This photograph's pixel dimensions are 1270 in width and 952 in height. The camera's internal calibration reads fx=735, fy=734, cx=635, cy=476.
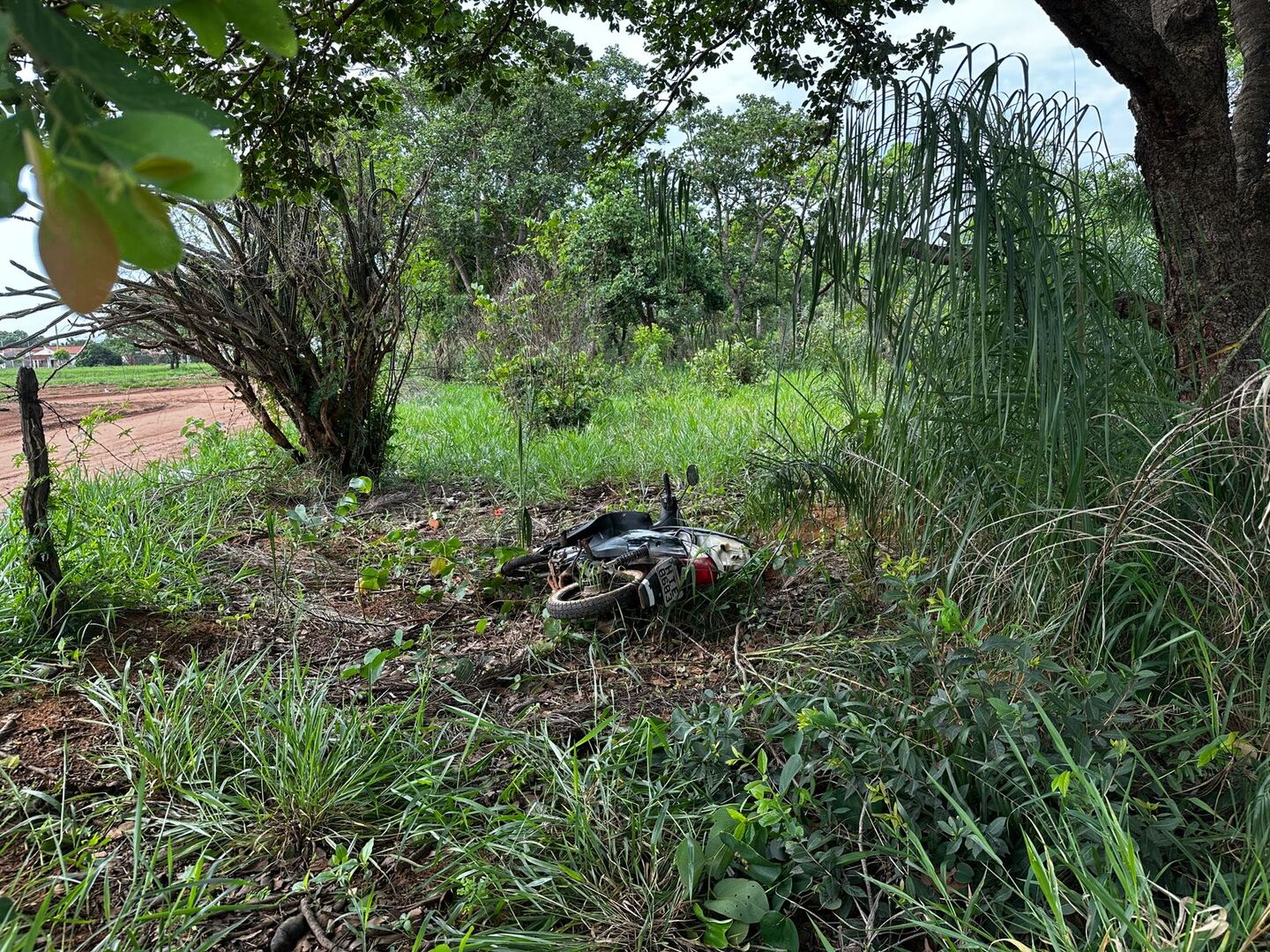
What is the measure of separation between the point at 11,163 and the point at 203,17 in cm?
13

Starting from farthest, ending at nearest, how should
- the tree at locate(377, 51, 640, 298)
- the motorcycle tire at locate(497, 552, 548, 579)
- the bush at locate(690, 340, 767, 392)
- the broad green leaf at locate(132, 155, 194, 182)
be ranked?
the tree at locate(377, 51, 640, 298), the bush at locate(690, 340, 767, 392), the motorcycle tire at locate(497, 552, 548, 579), the broad green leaf at locate(132, 155, 194, 182)

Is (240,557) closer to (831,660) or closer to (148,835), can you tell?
(148,835)

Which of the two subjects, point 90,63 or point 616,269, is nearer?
point 90,63

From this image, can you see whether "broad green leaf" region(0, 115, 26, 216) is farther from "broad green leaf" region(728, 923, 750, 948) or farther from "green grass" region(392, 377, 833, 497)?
"green grass" region(392, 377, 833, 497)

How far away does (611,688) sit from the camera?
224 cm

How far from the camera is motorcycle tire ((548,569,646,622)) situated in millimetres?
2447

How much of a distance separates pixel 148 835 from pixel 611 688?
46.7 inches

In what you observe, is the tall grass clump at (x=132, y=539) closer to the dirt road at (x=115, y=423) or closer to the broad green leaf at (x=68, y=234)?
the dirt road at (x=115, y=423)

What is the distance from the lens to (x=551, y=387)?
6691 mm

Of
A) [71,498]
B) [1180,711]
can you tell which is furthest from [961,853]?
[71,498]

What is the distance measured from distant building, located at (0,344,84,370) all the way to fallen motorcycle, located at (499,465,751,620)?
7.16 ft

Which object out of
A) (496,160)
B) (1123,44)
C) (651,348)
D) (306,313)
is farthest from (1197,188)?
(496,160)

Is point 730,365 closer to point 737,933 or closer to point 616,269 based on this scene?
point 616,269

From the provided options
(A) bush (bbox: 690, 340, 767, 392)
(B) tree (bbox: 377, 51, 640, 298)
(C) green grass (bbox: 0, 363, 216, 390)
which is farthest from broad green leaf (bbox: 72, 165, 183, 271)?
(B) tree (bbox: 377, 51, 640, 298)
